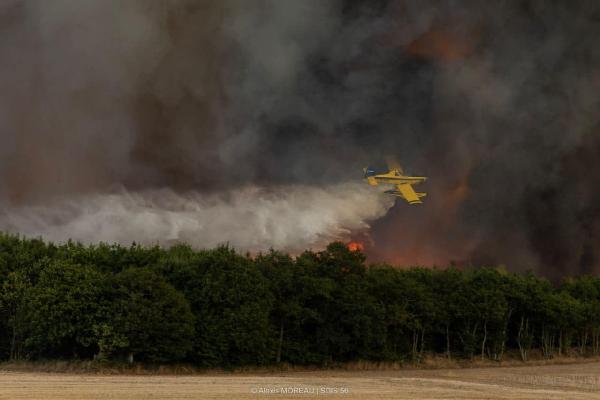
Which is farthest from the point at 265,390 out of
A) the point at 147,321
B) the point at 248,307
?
the point at 248,307

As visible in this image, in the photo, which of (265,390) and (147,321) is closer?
(265,390)

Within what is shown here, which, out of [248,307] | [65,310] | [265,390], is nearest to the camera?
[265,390]

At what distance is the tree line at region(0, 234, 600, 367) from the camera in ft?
222

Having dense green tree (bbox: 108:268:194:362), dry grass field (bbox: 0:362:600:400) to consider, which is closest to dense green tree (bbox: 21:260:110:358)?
dense green tree (bbox: 108:268:194:362)

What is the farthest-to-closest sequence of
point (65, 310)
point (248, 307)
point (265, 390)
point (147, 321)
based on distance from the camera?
point (248, 307) → point (65, 310) → point (147, 321) → point (265, 390)

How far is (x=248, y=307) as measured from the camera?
73.1 metres

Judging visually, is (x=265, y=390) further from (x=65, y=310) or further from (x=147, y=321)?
(x=65, y=310)

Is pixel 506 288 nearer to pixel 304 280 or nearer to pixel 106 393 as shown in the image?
pixel 304 280

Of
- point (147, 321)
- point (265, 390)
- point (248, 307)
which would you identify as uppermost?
point (248, 307)

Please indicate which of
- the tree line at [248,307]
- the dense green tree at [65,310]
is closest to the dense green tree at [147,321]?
the tree line at [248,307]

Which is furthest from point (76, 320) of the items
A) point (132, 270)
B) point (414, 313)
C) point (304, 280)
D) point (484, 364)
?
point (484, 364)

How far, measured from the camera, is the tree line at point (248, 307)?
67562 millimetres

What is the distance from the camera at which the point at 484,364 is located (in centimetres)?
9169

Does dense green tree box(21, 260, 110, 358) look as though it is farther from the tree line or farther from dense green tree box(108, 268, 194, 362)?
dense green tree box(108, 268, 194, 362)
